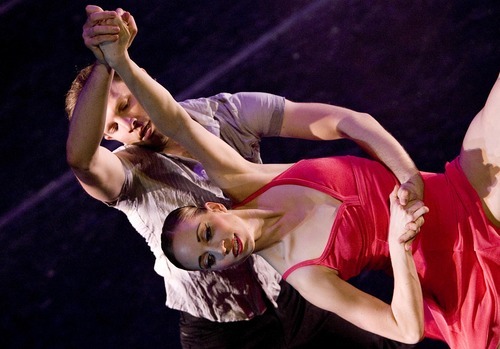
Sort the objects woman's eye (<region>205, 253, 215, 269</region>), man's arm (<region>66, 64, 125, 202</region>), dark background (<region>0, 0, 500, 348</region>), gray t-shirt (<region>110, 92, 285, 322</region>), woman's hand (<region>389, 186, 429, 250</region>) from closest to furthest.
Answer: woman's hand (<region>389, 186, 429, 250</region>), man's arm (<region>66, 64, 125, 202</region>), woman's eye (<region>205, 253, 215, 269</region>), gray t-shirt (<region>110, 92, 285, 322</region>), dark background (<region>0, 0, 500, 348</region>)

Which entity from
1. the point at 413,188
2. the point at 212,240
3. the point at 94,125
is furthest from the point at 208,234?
the point at 413,188

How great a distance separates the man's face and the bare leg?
77cm

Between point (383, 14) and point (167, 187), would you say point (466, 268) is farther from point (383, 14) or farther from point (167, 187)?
point (383, 14)

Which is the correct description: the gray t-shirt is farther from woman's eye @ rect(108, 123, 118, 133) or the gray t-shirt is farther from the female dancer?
the female dancer

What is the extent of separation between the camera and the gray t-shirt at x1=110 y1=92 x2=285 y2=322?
6.02ft

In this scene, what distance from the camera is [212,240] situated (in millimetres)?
1604

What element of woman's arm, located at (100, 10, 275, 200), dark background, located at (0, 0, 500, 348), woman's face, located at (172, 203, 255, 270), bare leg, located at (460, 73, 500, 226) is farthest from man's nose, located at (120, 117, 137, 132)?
bare leg, located at (460, 73, 500, 226)

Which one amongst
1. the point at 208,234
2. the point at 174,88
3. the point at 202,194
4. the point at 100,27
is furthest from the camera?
the point at 174,88

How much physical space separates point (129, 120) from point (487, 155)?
2.90 feet

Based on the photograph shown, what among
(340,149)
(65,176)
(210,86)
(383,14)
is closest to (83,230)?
(65,176)

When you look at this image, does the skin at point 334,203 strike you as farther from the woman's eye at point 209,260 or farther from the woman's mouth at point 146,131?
the woman's mouth at point 146,131

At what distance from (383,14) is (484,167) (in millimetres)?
1183

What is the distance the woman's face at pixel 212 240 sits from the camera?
5.22ft

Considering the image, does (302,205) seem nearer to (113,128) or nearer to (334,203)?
(334,203)
